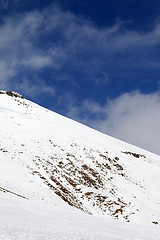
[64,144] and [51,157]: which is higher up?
[64,144]

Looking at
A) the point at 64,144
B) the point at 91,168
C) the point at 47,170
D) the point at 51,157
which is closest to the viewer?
the point at 47,170

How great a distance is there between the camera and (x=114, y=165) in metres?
33.8

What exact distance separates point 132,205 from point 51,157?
11087mm

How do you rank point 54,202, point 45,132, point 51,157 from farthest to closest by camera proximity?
1. point 45,132
2. point 51,157
3. point 54,202

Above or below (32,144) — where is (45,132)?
above

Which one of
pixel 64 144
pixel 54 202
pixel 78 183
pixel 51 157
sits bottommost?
pixel 54 202

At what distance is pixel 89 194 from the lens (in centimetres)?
2300

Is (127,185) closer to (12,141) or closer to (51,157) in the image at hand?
(51,157)

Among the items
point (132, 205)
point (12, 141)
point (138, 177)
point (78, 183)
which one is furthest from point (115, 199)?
point (12, 141)

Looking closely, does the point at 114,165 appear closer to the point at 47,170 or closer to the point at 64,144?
the point at 64,144

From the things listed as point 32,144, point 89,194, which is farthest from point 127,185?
point 32,144

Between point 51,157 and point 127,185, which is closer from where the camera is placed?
point 51,157

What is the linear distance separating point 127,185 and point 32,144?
1407cm

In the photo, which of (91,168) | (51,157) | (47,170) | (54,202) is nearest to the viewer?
(54,202)
